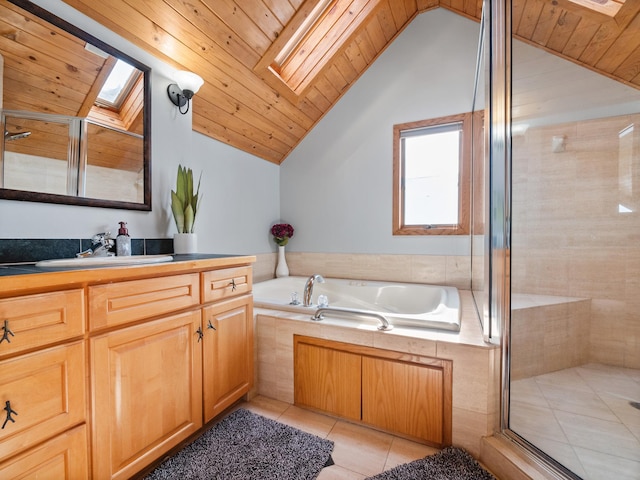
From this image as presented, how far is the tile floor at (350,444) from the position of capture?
1210mm

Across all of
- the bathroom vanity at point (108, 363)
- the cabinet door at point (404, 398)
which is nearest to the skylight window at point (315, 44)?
the bathroom vanity at point (108, 363)

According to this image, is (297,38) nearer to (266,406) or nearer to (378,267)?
(378,267)

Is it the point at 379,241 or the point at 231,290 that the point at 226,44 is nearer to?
the point at 231,290

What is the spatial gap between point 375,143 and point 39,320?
263 centimetres

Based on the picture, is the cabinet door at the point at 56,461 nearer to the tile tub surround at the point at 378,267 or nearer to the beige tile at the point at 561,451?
the beige tile at the point at 561,451

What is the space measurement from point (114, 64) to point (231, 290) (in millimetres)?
1315

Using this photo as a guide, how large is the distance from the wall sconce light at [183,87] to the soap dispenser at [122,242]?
88cm

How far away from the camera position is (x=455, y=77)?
2416 millimetres

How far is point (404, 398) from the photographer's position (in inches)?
54.9

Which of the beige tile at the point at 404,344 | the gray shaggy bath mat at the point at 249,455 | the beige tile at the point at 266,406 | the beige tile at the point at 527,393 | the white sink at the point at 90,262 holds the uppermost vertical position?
the white sink at the point at 90,262

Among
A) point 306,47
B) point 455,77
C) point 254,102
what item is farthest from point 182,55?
point 455,77

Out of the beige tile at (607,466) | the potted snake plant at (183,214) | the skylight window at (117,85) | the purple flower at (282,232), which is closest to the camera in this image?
the beige tile at (607,466)

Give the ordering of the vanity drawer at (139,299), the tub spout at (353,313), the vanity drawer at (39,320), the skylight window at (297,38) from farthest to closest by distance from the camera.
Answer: the skylight window at (297,38) → the tub spout at (353,313) → the vanity drawer at (139,299) → the vanity drawer at (39,320)

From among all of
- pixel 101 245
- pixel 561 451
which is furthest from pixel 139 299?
pixel 561 451
